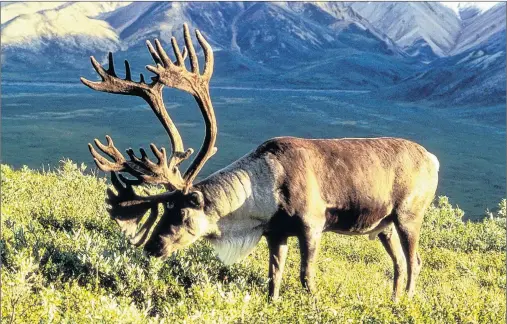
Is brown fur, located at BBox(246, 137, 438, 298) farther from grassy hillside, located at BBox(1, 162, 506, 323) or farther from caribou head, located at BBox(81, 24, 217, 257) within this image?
caribou head, located at BBox(81, 24, 217, 257)

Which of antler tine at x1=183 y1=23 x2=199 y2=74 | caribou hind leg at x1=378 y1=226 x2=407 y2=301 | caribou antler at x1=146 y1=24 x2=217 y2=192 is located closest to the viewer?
→ antler tine at x1=183 y1=23 x2=199 y2=74

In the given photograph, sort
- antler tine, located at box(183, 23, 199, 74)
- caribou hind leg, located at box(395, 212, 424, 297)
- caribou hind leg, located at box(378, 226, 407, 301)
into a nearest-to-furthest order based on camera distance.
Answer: antler tine, located at box(183, 23, 199, 74)
caribou hind leg, located at box(395, 212, 424, 297)
caribou hind leg, located at box(378, 226, 407, 301)

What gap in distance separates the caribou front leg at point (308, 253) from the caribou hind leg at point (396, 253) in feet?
5.66

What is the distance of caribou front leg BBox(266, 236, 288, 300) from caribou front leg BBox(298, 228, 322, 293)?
1.21ft

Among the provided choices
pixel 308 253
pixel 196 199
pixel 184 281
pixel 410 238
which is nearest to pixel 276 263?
pixel 308 253

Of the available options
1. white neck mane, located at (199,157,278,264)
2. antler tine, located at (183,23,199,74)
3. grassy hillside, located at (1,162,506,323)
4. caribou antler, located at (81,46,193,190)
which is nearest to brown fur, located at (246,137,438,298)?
white neck mane, located at (199,157,278,264)

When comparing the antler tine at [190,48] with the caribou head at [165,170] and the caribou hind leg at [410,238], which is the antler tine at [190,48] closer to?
the caribou head at [165,170]

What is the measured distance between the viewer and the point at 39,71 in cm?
18775

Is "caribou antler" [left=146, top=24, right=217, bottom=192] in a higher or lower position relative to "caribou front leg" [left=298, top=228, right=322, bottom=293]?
higher

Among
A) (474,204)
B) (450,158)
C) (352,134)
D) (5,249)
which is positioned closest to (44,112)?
(352,134)

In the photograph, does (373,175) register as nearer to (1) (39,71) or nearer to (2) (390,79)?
(2) (390,79)

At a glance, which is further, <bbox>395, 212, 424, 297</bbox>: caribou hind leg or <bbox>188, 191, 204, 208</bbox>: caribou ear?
<bbox>395, 212, 424, 297</bbox>: caribou hind leg

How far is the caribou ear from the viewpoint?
23.3 ft

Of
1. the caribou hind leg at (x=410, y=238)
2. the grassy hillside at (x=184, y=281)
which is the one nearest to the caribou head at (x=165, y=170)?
the grassy hillside at (x=184, y=281)
